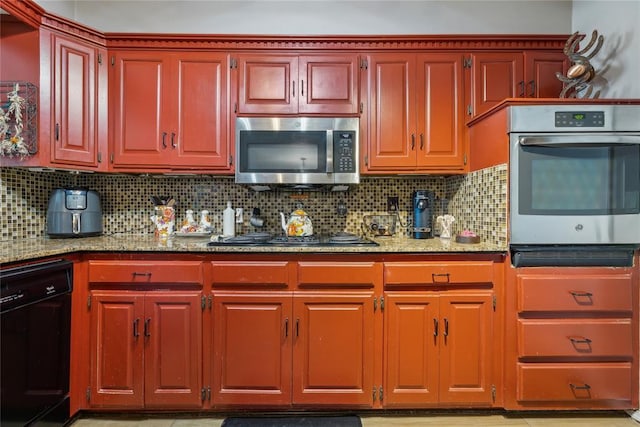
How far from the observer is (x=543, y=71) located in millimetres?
2219

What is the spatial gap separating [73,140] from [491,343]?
2.77 metres

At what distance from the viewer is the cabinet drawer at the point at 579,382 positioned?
1786 mm

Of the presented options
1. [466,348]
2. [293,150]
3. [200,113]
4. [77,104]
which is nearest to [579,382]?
[466,348]

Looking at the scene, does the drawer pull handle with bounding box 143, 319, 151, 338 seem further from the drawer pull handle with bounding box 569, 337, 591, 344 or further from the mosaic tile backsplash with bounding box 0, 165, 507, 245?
the drawer pull handle with bounding box 569, 337, 591, 344

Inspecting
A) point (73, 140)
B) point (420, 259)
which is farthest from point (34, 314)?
point (420, 259)

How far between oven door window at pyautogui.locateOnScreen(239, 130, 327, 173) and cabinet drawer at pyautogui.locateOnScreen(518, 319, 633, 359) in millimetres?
1529

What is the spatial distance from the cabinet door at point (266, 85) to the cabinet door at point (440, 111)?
858 millimetres

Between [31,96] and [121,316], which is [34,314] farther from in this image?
[31,96]

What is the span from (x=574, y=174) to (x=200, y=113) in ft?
7.41

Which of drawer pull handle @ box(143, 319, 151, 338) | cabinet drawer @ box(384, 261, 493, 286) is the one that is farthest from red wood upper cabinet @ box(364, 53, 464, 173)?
drawer pull handle @ box(143, 319, 151, 338)

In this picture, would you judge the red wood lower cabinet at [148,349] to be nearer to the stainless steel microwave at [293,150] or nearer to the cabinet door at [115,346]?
the cabinet door at [115,346]

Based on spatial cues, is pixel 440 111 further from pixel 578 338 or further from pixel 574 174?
pixel 578 338

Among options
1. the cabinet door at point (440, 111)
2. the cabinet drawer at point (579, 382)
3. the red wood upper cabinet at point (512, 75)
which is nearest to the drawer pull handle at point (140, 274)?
the cabinet door at point (440, 111)

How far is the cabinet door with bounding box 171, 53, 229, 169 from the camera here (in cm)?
220
